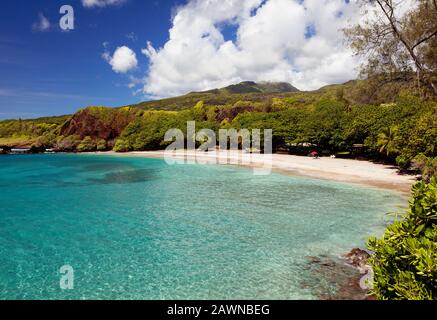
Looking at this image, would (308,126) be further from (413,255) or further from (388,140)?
(413,255)

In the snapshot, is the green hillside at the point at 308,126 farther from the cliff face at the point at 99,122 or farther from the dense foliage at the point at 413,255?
the dense foliage at the point at 413,255

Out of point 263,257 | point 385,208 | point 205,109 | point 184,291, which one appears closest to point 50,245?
point 184,291

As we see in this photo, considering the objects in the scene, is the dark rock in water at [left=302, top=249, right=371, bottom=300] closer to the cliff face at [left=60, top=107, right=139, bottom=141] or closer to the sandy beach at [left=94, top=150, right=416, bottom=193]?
the sandy beach at [left=94, top=150, right=416, bottom=193]

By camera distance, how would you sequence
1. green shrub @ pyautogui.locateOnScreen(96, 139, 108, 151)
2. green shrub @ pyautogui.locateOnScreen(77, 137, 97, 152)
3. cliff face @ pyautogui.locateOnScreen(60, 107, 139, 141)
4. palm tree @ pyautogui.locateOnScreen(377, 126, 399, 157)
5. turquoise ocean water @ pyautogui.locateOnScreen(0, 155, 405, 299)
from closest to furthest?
turquoise ocean water @ pyautogui.locateOnScreen(0, 155, 405, 299)
palm tree @ pyautogui.locateOnScreen(377, 126, 399, 157)
green shrub @ pyautogui.locateOnScreen(96, 139, 108, 151)
green shrub @ pyautogui.locateOnScreen(77, 137, 97, 152)
cliff face @ pyautogui.locateOnScreen(60, 107, 139, 141)

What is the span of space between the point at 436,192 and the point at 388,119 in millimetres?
33968

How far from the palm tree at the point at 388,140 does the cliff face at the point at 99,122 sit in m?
71.5

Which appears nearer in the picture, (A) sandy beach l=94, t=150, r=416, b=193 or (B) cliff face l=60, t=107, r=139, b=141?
(A) sandy beach l=94, t=150, r=416, b=193

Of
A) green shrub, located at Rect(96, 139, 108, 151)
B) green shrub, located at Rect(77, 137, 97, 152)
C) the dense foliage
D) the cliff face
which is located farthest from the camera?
the cliff face

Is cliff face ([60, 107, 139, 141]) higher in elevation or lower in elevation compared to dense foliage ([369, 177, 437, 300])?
higher

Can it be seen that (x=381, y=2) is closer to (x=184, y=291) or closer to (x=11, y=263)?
(x=184, y=291)

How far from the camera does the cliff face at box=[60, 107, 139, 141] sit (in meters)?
85.9

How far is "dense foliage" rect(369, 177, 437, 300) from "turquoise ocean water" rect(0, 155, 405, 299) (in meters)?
4.06

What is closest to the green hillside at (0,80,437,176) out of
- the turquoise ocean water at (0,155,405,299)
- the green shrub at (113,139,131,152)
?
the green shrub at (113,139,131,152)

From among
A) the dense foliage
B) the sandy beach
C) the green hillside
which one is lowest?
the sandy beach
